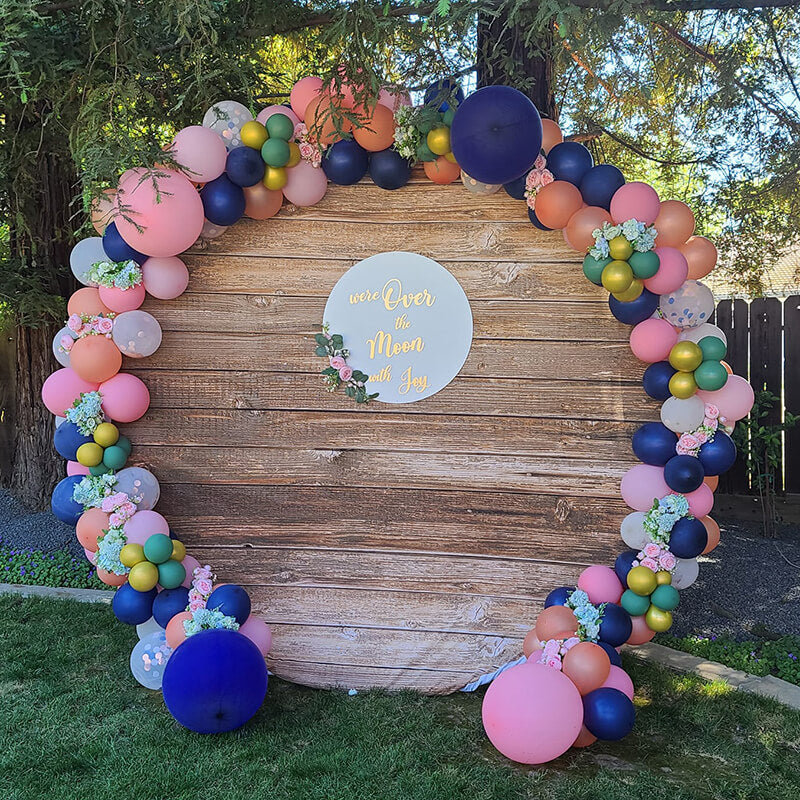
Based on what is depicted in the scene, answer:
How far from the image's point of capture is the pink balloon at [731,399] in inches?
106

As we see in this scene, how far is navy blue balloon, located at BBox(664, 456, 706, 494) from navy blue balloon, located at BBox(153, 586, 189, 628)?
5.89 ft

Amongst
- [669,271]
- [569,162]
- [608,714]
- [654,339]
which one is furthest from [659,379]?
[608,714]

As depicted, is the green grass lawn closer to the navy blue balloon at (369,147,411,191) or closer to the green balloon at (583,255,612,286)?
the green balloon at (583,255,612,286)

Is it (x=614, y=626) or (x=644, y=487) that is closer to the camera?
(x=614, y=626)

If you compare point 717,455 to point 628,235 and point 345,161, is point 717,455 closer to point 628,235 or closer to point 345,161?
point 628,235

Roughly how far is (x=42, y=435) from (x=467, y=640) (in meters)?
3.43

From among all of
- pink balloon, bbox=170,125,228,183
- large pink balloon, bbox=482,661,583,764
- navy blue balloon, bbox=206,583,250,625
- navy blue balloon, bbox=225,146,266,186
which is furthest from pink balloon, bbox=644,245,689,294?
navy blue balloon, bbox=206,583,250,625

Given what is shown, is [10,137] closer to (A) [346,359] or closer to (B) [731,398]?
(A) [346,359]

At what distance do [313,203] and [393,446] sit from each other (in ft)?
3.24

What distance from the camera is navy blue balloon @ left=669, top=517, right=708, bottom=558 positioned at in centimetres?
264

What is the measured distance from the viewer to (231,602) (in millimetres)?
2734

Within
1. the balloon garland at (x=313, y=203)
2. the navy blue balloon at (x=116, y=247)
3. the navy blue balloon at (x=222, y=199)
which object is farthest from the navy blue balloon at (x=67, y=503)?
the navy blue balloon at (x=222, y=199)

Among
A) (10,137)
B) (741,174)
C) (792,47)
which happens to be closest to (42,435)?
(10,137)

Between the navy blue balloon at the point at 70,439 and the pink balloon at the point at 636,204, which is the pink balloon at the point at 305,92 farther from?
the navy blue balloon at the point at 70,439
